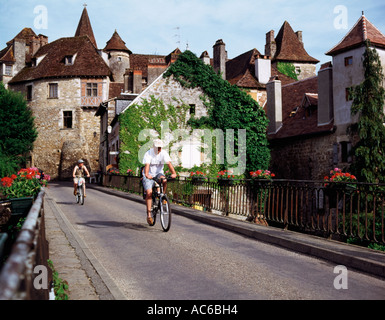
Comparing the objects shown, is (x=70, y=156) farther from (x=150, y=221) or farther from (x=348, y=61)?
(x=150, y=221)

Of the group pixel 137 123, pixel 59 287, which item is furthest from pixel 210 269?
pixel 137 123

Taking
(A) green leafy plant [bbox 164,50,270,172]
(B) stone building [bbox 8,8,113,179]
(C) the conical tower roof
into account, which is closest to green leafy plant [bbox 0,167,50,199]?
(A) green leafy plant [bbox 164,50,270,172]

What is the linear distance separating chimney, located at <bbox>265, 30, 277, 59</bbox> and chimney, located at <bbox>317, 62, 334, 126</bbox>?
25.4m

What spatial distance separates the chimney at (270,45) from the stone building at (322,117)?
21277 millimetres

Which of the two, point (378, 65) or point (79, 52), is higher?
point (79, 52)

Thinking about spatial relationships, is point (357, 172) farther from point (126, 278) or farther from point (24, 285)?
point (24, 285)

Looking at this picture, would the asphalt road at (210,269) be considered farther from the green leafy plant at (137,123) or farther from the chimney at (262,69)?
the chimney at (262,69)

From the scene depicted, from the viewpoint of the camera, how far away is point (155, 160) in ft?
30.7

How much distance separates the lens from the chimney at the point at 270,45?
52.5 meters

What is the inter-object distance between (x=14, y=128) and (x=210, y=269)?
41194 mm
